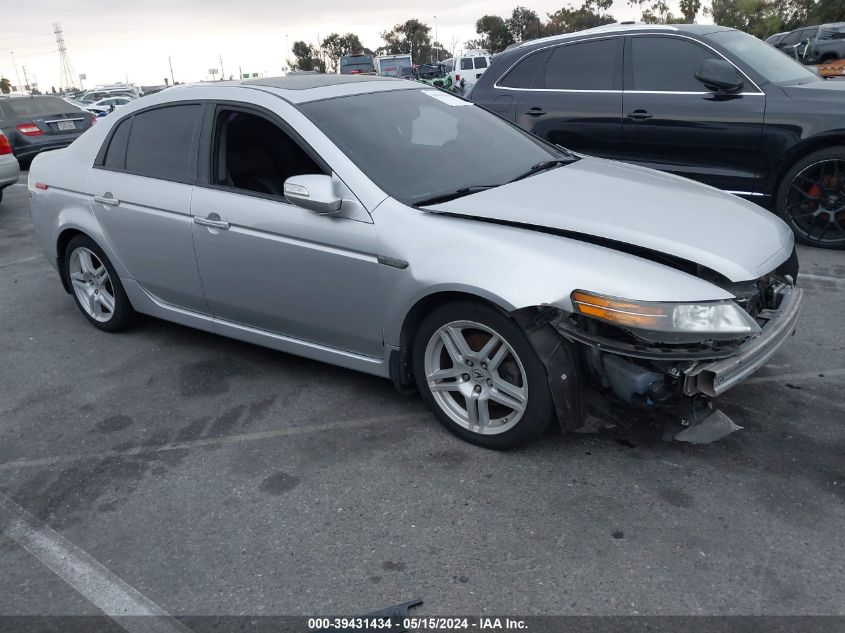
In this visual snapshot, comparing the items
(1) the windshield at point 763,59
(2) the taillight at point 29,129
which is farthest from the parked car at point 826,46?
(2) the taillight at point 29,129

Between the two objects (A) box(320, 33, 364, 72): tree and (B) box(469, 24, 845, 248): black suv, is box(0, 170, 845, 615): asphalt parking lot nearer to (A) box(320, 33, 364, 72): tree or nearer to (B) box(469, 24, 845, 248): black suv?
(B) box(469, 24, 845, 248): black suv

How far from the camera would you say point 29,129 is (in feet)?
44.5

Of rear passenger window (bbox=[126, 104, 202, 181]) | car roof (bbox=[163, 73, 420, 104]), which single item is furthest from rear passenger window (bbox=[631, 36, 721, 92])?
rear passenger window (bbox=[126, 104, 202, 181])

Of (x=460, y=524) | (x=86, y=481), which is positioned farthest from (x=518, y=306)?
(x=86, y=481)

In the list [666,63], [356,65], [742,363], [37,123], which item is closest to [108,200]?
[742,363]

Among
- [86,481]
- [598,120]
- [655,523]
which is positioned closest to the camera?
[655,523]

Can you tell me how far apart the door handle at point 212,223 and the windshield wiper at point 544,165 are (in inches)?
61.2

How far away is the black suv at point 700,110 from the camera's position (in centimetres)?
612

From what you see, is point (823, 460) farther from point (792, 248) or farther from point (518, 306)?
point (518, 306)

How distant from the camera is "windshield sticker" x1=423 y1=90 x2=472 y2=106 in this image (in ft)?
15.3

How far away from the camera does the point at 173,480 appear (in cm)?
344

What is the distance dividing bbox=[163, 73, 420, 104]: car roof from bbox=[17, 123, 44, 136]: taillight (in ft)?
34.3

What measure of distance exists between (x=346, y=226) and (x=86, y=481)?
1675mm

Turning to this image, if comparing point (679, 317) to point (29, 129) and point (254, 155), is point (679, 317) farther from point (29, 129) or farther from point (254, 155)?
point (29, 129)
